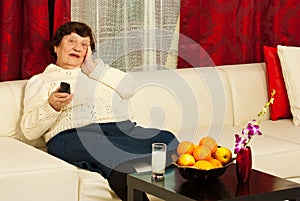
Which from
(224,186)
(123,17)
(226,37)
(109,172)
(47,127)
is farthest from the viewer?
(226,37)

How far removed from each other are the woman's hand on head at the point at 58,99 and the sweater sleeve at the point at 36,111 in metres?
0.02

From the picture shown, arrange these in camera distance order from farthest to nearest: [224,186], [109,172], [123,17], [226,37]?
[226,37]
[123,17]
[109,172]
[224,186]

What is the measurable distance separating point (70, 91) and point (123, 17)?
89 cm

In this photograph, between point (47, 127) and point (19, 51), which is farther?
point (19, 51)

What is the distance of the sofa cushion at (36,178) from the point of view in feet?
10.6

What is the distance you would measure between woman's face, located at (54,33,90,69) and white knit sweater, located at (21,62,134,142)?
5 cm

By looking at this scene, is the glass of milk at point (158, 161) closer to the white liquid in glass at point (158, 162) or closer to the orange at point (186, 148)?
the white liquid in glass at point (158, 162)

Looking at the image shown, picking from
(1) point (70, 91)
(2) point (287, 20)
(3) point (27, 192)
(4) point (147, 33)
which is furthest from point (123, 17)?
(3) point (27, 192)

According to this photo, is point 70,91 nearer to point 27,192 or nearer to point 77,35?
point 77,35

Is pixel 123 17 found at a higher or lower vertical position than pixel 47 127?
higher

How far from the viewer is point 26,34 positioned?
418 centimetres

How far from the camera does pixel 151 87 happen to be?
4.26m

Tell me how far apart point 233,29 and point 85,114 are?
1472 millimetres

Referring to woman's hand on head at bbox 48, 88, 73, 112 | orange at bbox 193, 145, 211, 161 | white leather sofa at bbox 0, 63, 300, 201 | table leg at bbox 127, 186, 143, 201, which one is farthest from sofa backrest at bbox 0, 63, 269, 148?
orange at bbox 193, 145, 211, 161
